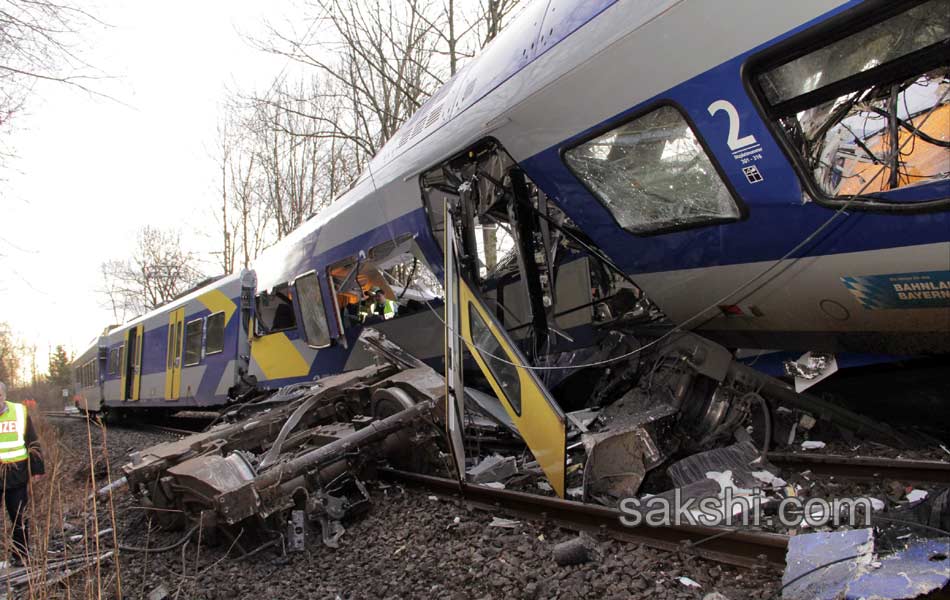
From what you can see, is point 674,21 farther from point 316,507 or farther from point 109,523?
point 109,523

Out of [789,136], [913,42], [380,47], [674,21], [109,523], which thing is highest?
[380,47]

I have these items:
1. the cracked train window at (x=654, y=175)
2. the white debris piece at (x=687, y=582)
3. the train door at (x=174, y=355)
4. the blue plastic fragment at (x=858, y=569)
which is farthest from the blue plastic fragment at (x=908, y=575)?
the train door at (x=174, y=355)

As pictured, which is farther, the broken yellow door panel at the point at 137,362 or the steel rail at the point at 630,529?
the broken yellow door panel at the point at 137,362

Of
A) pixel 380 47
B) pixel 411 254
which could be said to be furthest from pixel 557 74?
pixel 380 47

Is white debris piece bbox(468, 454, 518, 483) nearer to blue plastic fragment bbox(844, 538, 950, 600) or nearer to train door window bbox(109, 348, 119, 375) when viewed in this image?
blue plastic fragment bbox(844, 538, 950, 600)

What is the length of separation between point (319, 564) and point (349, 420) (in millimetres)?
2144

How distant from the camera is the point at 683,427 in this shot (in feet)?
14.9

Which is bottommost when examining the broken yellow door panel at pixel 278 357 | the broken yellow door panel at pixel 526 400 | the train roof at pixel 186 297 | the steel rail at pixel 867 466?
the steel rail at pixel 867 466

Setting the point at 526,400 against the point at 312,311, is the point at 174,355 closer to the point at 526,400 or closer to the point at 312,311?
the point at 312,311

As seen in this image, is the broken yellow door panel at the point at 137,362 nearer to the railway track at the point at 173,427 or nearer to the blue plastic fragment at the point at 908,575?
the railway track at the point at 173,427

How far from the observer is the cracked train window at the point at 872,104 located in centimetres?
258

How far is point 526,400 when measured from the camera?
414 cm

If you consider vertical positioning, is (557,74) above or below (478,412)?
above

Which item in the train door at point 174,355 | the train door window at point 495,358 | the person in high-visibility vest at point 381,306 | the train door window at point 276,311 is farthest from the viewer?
the train door at point 174,355
